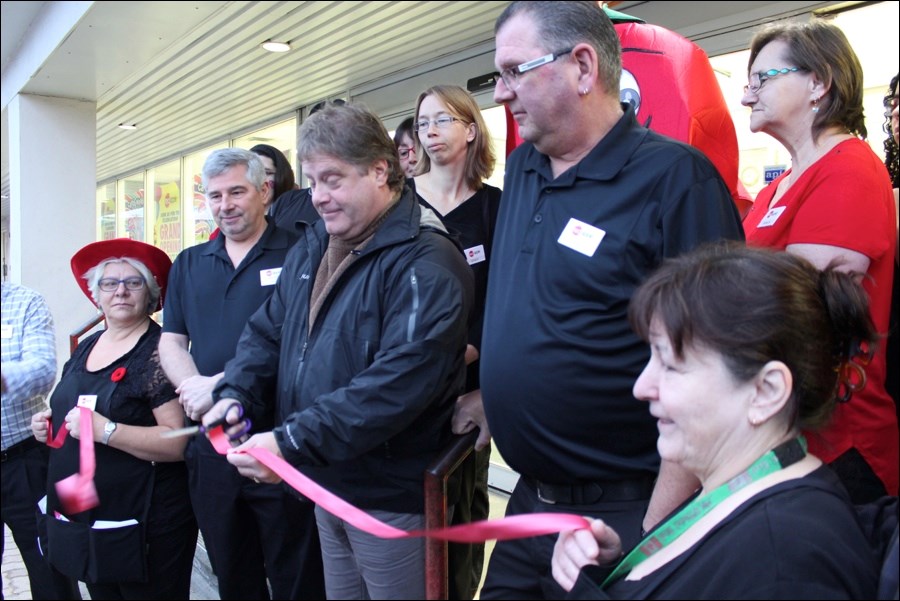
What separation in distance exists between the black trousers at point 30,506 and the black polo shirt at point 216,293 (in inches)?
24.9

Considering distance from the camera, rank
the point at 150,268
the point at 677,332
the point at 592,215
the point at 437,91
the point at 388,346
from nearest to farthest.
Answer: the point at 677,332, the point at 388,346, the point at 592,215, the point at 150,268, the point at 437,91

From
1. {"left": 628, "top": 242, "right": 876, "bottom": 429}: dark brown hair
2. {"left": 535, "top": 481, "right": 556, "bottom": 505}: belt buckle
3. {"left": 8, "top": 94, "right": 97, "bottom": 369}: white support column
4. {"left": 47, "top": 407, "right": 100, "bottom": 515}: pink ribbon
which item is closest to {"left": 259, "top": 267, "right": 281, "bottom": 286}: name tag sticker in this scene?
{"left": 8, "top": 94, "right": 97, "bottom": 369}: white support column

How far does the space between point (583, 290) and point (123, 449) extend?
1.00 metres

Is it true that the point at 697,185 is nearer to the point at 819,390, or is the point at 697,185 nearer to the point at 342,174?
the point at 819,390

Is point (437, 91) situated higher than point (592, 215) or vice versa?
point (437, 91)

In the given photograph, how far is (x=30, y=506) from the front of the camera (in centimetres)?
149

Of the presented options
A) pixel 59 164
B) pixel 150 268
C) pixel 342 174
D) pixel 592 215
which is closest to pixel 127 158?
pixel 59 164

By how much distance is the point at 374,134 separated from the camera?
5.39ft

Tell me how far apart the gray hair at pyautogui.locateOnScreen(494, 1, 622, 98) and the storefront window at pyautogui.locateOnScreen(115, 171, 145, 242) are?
0.94 metres

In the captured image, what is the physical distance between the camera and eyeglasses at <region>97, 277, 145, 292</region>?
165cm

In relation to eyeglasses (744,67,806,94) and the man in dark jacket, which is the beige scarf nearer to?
the man in dark jacket

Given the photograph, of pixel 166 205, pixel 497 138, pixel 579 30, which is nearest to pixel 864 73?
pixel 579 30

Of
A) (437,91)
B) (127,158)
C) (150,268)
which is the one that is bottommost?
(150,268)

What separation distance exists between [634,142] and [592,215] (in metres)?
0.20
